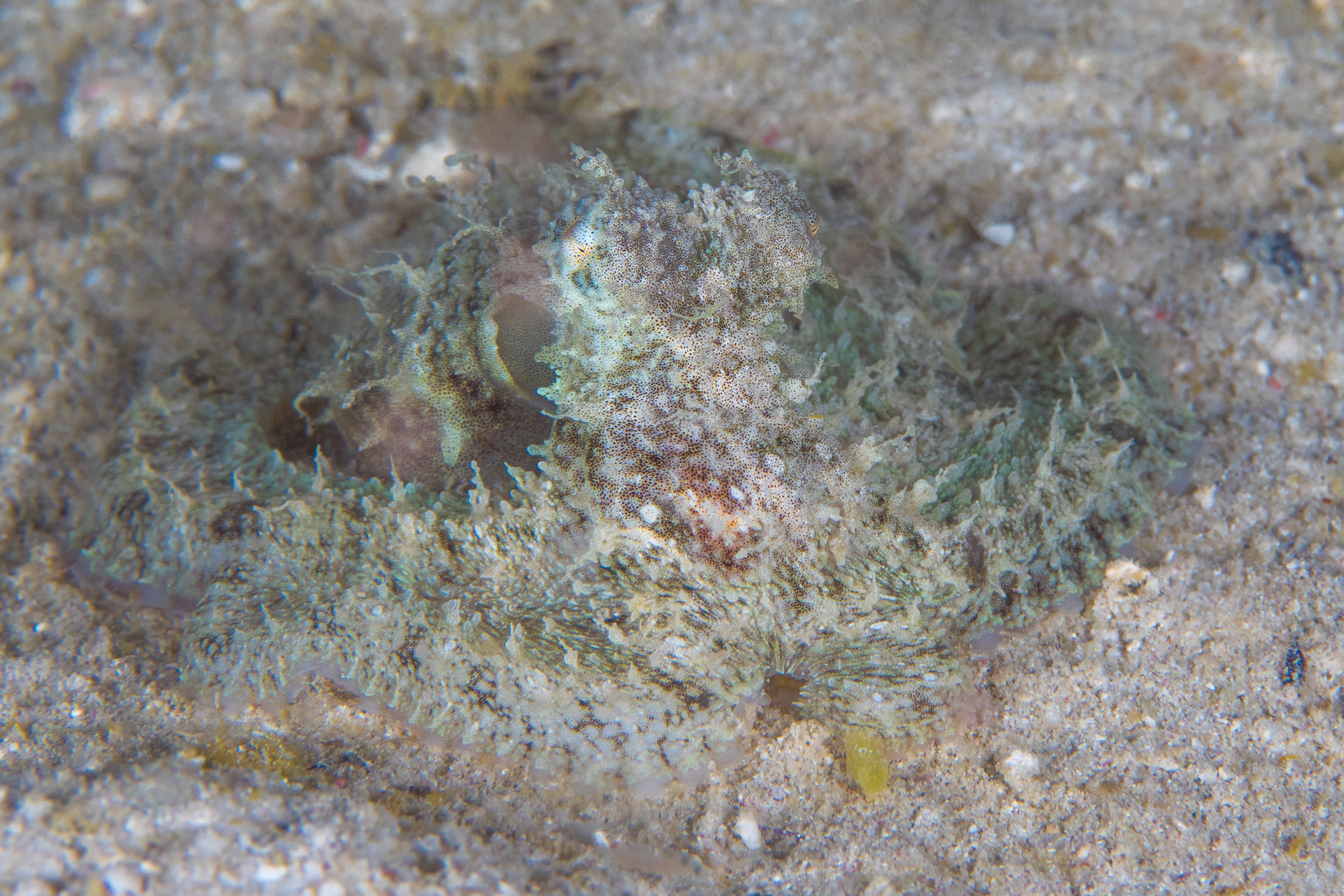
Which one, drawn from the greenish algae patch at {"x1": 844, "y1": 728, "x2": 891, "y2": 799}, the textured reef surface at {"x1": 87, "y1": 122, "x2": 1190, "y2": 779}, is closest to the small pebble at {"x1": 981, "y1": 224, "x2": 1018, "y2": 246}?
the textured reef surface at {"x1": 87, "y1": 122, "x2": 1190, "y2": 779}

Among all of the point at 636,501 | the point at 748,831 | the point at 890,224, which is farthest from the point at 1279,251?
the point at 748,831

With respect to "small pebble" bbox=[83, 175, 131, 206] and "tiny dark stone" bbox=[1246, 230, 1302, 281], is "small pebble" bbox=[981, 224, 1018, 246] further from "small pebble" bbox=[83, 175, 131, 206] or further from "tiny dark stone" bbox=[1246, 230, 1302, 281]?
"small pebble" bbox=[83, 175, 131, 206]

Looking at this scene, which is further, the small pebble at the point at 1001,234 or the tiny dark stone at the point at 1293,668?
the small pebble at the point at 1001,234

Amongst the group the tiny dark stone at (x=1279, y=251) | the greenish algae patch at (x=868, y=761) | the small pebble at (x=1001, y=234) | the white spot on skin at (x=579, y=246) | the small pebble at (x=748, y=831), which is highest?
the white spot on skin at (x=579, y=246)

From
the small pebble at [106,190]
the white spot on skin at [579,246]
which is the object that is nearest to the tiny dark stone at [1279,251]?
the white spot on skin at [579,246]

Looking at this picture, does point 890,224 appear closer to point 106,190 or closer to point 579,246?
point 579,246

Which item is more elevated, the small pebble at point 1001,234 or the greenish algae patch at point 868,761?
the small pebble at point 1001,234

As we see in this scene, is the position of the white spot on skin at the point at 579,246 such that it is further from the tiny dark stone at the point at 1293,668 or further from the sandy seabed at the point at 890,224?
the tiny dark stone at the point at 1293,668
